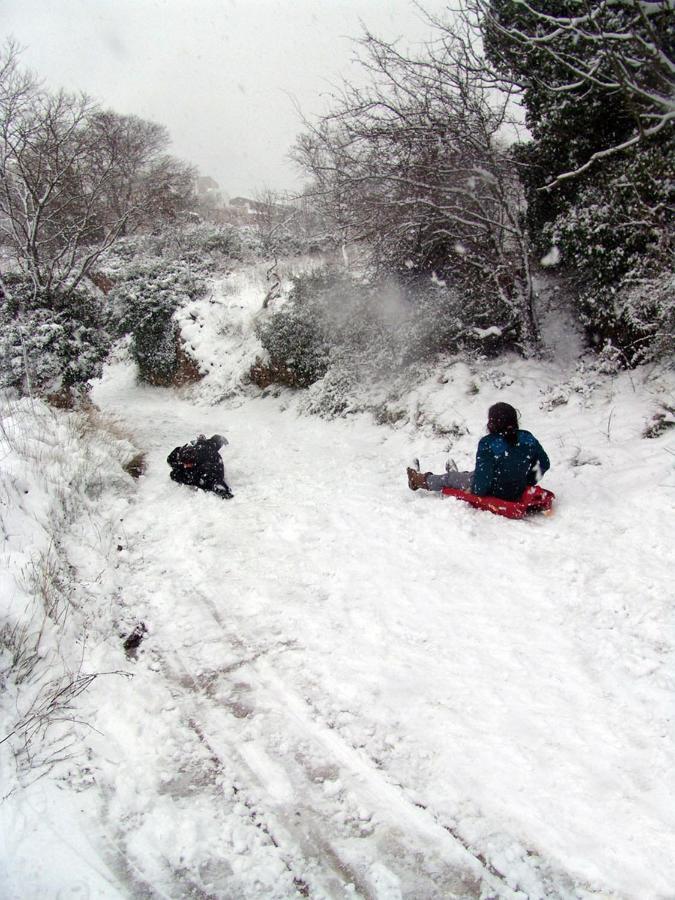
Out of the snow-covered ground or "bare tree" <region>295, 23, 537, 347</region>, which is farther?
"bare tree" <region>295, 23, 537, 347</region>

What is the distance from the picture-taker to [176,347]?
1512cm

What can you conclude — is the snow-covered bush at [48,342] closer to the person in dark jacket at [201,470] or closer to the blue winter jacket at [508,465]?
the person in dark jacket at [201,470]

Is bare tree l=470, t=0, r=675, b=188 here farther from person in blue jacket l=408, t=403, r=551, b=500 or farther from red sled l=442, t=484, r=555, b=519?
red sled l=442, t=484, r=555, b=519

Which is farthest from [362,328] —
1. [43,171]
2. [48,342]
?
[43,171]

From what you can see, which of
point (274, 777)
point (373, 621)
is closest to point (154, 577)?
point (373, 621)

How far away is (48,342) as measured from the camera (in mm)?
10484

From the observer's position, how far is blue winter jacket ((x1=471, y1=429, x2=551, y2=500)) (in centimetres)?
496

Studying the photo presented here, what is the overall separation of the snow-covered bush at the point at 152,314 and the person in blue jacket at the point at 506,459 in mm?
12202

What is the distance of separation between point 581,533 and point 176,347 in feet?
43.6

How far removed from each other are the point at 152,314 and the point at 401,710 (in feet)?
47.5

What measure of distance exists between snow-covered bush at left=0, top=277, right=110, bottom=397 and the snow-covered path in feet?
22.7

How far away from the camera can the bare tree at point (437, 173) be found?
24.2ft

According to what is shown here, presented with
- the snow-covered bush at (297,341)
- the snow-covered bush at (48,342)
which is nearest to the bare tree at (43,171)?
the snow-covered bush at (48,342)

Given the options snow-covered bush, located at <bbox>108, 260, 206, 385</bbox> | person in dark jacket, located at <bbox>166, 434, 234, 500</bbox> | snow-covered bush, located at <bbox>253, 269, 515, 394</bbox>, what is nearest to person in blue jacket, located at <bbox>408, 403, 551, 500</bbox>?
person in dark jacket, located at <bbox>166, 434, 234, 500</bbox>
